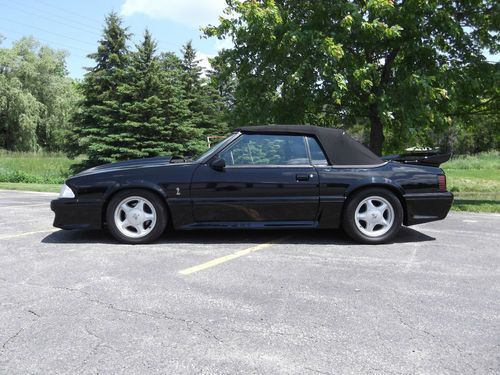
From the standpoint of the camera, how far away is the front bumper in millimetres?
5480

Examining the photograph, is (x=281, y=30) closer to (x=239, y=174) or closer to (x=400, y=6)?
(x=400, y=6)

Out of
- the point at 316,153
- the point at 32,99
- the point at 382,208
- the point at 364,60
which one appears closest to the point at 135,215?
the point at 316,153

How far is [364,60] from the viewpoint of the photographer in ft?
34.7

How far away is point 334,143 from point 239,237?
1.73 metres

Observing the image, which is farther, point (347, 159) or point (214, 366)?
point (347, 159)

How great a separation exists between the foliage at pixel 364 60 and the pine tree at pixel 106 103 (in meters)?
11.9

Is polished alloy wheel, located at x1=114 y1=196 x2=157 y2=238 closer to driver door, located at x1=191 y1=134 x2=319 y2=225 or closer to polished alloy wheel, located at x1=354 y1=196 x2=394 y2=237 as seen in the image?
driver door, located at x1=191 y1=134 x2=319 y2=225

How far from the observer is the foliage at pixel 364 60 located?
980cm

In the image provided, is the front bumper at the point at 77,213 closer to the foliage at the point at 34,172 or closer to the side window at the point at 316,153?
the side window at the point at 316,153

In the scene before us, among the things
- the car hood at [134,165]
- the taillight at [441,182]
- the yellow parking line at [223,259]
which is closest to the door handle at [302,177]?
the yellow parking line at [223,259]

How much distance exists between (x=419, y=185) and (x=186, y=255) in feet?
9.85

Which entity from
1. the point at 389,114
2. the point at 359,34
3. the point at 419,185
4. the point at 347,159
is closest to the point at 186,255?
the point at 347,159

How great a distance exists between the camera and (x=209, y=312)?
3.37m

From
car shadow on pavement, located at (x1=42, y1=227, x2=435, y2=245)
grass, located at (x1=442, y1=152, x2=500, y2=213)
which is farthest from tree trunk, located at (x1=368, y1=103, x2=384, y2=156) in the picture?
car shadow on pavement, located at (x1=42, y1=227, x2=435, y2=245)
